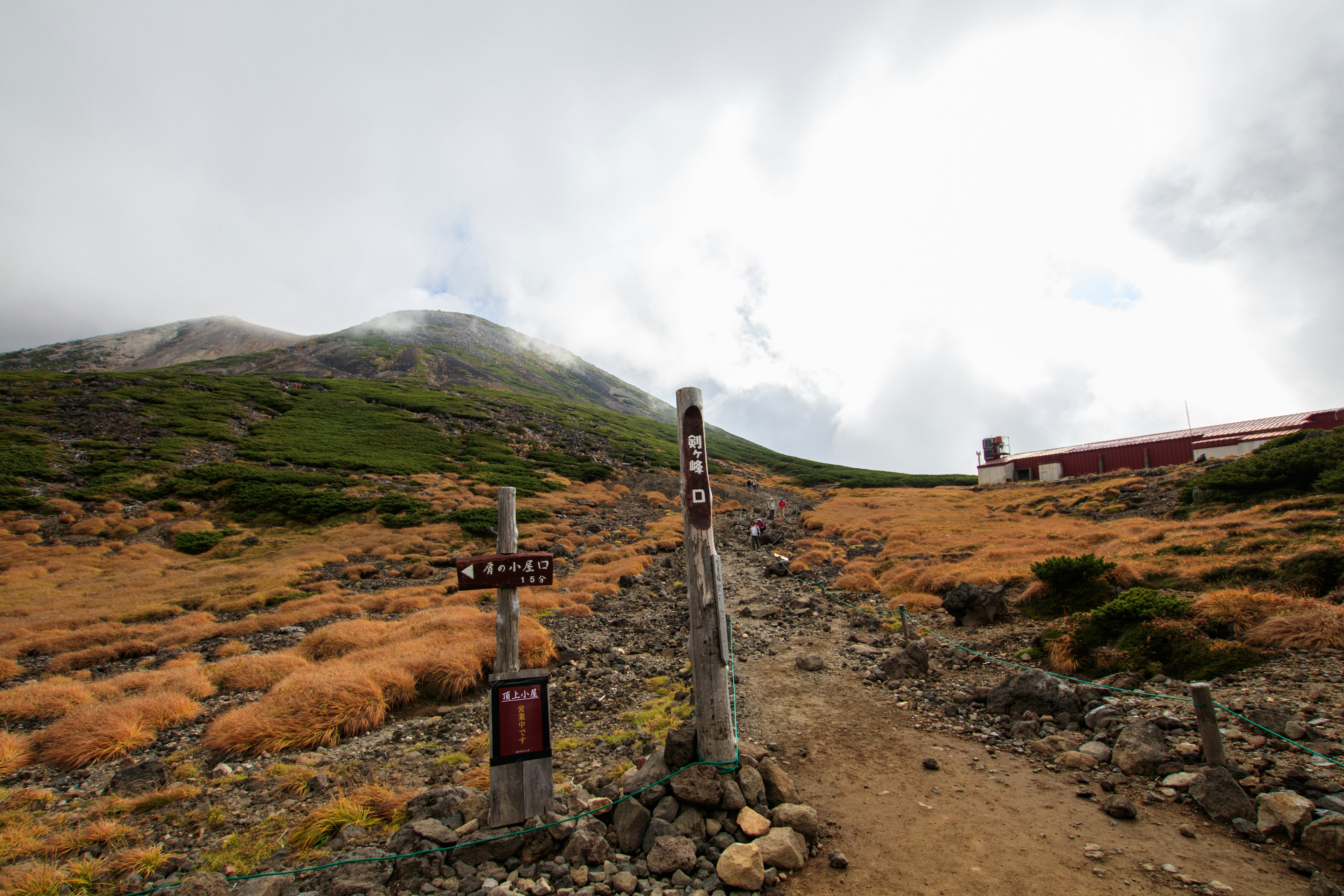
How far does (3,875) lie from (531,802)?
17.9 ft

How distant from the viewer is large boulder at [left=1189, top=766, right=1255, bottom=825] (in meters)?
5.24

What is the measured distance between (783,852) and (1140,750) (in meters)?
4.69

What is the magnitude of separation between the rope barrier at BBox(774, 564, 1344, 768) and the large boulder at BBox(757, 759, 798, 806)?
4610 mm

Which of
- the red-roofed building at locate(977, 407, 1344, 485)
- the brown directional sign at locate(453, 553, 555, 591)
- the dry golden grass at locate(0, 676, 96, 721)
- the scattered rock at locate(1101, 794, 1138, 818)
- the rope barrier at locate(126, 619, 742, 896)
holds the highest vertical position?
the red-roofed building at locate(977, 407, 1344, 485)

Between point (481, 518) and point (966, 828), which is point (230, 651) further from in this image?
point (481, 518)

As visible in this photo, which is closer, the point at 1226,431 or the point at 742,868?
the point at 742,868

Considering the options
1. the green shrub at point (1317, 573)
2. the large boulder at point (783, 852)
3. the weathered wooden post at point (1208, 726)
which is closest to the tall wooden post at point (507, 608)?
the large boulder at point (783, 852)

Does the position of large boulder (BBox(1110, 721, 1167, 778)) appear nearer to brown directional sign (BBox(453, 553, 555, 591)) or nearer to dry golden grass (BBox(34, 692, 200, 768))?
brown directional sign (BBox(453, 553, 555, 591))

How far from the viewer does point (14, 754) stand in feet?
27.1

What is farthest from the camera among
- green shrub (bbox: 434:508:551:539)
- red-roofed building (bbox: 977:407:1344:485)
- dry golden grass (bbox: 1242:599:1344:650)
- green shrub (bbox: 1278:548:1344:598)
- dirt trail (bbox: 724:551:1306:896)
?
red-roofed building (bbox: 977:407:1344:485)

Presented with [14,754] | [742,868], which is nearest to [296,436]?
[14,754]

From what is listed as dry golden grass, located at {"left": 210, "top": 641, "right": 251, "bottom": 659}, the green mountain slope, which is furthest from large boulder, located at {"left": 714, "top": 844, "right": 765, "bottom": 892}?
the green mountain slope

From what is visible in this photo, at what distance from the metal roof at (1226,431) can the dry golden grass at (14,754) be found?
69367 mm

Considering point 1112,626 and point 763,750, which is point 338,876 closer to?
point 763,750
